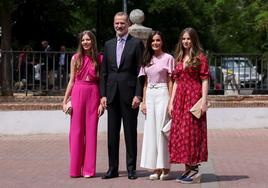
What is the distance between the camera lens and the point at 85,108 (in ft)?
30.7

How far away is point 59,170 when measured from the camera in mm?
10047

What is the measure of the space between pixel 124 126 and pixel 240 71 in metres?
7.26

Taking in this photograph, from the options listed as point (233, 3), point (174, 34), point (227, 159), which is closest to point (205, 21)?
point (174, 34)

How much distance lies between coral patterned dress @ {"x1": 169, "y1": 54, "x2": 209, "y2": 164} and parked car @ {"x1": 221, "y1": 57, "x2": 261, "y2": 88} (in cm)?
699

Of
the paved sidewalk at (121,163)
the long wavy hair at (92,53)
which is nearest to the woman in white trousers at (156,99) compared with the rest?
the paved sidewalk at (121,163)

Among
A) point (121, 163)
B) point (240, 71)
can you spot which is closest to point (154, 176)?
point (121, 163)

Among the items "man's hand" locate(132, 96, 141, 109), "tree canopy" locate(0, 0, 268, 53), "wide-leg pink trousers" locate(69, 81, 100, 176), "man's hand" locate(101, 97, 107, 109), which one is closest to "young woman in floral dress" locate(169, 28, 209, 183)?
"man's hand" locate(132, 96, 141, 109)

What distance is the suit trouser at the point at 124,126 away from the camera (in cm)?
918

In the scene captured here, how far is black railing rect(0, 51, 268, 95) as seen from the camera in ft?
51.3

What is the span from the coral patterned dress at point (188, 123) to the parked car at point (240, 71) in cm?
699

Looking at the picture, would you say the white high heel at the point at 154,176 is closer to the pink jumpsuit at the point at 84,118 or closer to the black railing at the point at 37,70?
the pink jumpsuit at the point at 84,118

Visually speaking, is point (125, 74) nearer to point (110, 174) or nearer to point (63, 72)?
point (110, 174)

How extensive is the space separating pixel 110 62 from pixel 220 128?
6.30m

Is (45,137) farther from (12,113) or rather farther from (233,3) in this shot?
(233,3)
